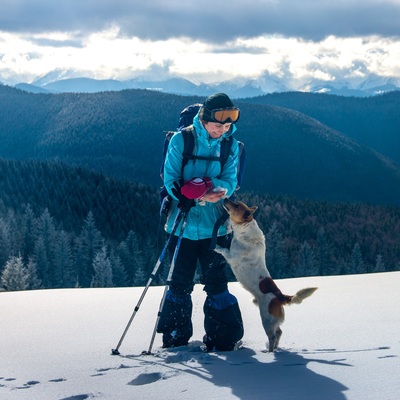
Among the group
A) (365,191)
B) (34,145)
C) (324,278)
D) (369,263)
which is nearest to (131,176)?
(34,145)

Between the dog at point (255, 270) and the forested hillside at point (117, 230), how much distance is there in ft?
134

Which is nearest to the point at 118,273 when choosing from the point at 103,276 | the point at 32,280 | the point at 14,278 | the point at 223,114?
the point at 103,276

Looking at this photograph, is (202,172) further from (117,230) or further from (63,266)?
(117,230)

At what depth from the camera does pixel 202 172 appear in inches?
220

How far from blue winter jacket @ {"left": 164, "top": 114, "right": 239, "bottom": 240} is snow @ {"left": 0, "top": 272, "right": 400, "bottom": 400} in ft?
3.94

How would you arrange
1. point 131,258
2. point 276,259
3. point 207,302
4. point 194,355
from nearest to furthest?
point 194,355 < point 207,302 < point 131,258 < point 276,259

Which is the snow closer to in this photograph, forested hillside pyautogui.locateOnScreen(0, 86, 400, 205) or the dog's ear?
the dog's ear

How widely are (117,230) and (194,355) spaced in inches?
2737

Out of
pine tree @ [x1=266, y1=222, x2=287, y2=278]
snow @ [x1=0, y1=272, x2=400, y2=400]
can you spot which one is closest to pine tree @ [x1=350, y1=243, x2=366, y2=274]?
pine tree @ [x1=266, y1=222, x2=287, y2=278]

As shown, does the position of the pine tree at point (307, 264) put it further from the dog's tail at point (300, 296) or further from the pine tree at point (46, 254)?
the dog's tail at point (300, 296)

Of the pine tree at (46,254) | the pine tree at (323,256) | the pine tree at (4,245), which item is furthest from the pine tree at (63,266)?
the pine tree at (323,256)

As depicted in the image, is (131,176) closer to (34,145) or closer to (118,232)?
(34,145)

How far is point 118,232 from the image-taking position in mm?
73250

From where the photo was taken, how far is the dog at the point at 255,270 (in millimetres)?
5523
